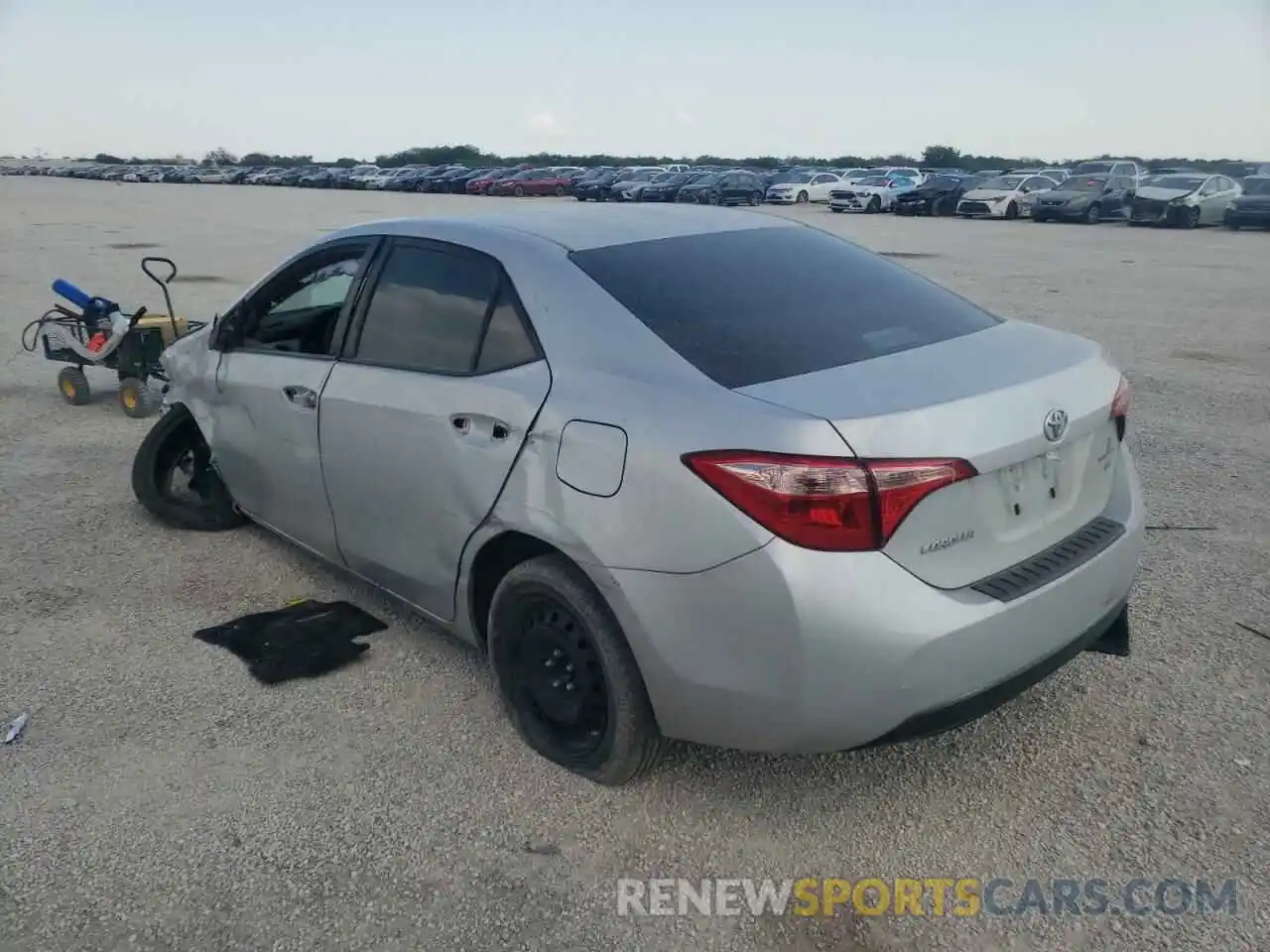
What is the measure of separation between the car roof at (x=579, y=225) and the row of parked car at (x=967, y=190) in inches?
1097

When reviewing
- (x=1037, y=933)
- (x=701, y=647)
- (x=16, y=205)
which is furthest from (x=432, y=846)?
(x=16, y=205)

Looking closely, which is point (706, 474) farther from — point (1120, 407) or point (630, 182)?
point (630, 182)

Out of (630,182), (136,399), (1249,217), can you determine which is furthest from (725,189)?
(136,399)

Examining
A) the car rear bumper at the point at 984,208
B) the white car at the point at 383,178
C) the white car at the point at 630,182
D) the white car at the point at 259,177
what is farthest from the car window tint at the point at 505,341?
the white car at the point at 259,177

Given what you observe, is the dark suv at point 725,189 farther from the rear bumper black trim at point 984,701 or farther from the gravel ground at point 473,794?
the rear bumper black trim at point 984,701

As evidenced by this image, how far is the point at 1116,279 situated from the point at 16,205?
124 feet

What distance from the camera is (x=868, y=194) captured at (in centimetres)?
3616

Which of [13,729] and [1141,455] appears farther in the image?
[1141,455]

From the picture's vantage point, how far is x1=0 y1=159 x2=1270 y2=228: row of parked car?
28.3 m

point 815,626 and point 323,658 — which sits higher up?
point 815,626

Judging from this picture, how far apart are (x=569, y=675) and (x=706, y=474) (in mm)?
903

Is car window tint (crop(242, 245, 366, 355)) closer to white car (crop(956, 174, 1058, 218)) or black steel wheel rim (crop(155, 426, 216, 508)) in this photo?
black steel wheel rim (crop(155, 426, 216, 508))

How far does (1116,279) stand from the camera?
51.2 ft

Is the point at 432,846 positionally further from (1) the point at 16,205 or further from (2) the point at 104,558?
(1) the point at 16,205
